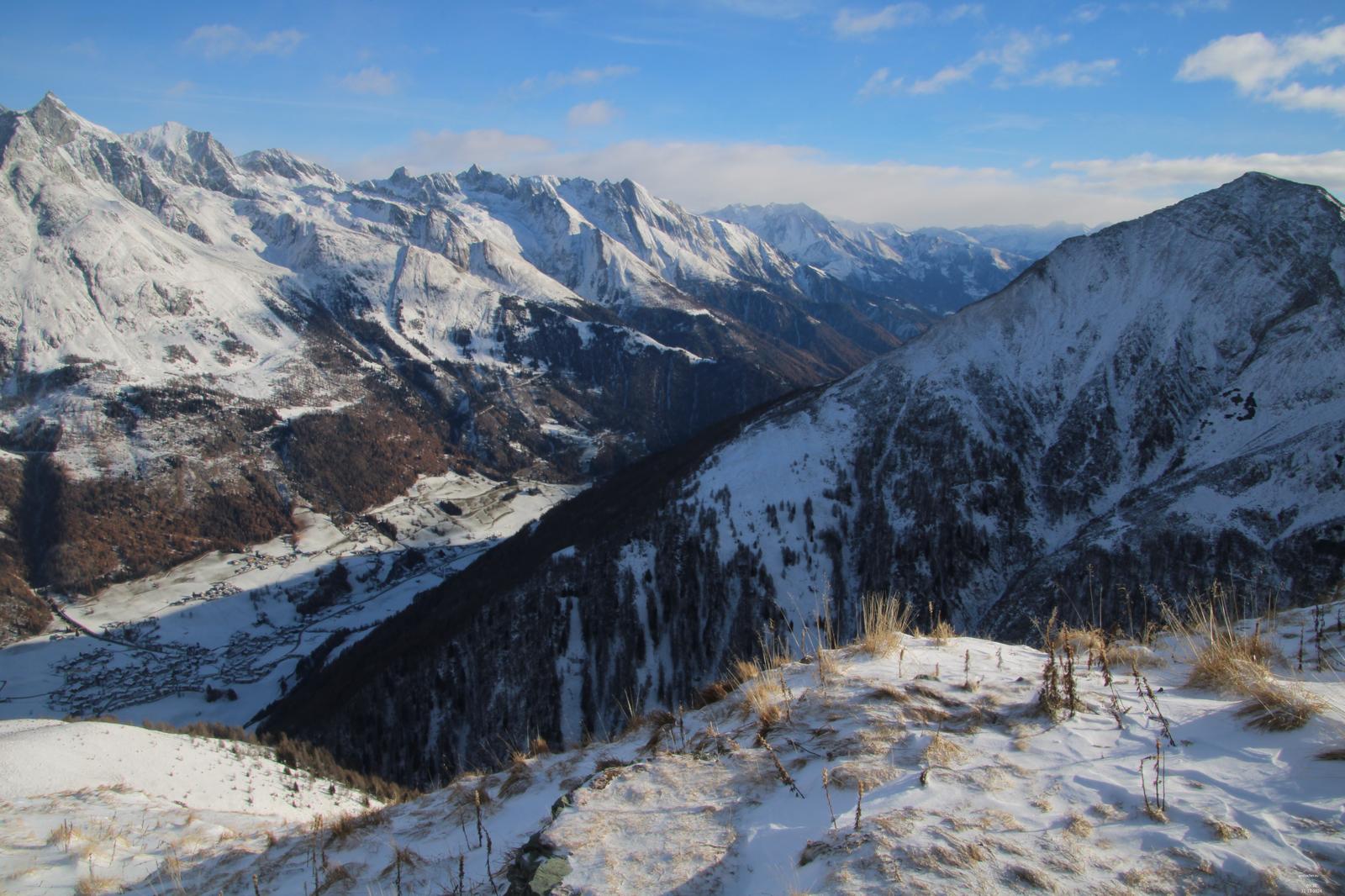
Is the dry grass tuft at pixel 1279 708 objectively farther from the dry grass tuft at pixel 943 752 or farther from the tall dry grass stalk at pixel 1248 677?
the dry grass tuft at pixel 943 752

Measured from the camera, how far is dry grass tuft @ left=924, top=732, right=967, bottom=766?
598 centimetres

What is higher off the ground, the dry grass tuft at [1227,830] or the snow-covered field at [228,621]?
the dry grass tuft at [1227,830]

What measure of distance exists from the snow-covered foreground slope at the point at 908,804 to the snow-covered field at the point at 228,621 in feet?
374

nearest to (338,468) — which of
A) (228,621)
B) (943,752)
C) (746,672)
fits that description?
(228,621)

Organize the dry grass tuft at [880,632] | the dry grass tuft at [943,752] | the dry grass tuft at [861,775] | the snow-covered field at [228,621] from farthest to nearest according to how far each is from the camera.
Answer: the snow-covered field at [228,621] → the dry grass tuft at [880,632] → the dry grass tuft at [943,752] → the dry grass tuft at [861,775]

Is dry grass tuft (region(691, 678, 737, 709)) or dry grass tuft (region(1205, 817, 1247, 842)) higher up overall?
dry grass tuft (region(1205, 817, 1247, 842))

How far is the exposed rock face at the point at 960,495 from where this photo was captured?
64.2 m

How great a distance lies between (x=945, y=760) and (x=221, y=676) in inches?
5259

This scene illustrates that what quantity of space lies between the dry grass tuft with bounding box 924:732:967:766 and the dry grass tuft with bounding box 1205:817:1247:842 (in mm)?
1900

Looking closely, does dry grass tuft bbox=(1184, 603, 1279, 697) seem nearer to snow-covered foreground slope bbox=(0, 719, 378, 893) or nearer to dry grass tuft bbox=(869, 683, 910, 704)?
dry grass tuft bbox=(869, 683, 910, 704)

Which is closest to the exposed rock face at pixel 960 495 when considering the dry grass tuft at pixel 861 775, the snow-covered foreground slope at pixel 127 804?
the snow-covered foreground slope at pixel 127 804

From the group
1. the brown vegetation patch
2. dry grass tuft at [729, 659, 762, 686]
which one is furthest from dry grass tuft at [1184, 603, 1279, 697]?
the brown vegetation patch

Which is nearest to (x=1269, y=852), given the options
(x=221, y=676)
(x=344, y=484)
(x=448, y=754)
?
(x=448, y=754)

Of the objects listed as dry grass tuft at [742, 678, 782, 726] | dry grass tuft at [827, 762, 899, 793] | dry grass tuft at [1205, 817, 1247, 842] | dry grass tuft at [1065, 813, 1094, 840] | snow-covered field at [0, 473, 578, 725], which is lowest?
snow-covered field at [0, 473, 578, 725]
